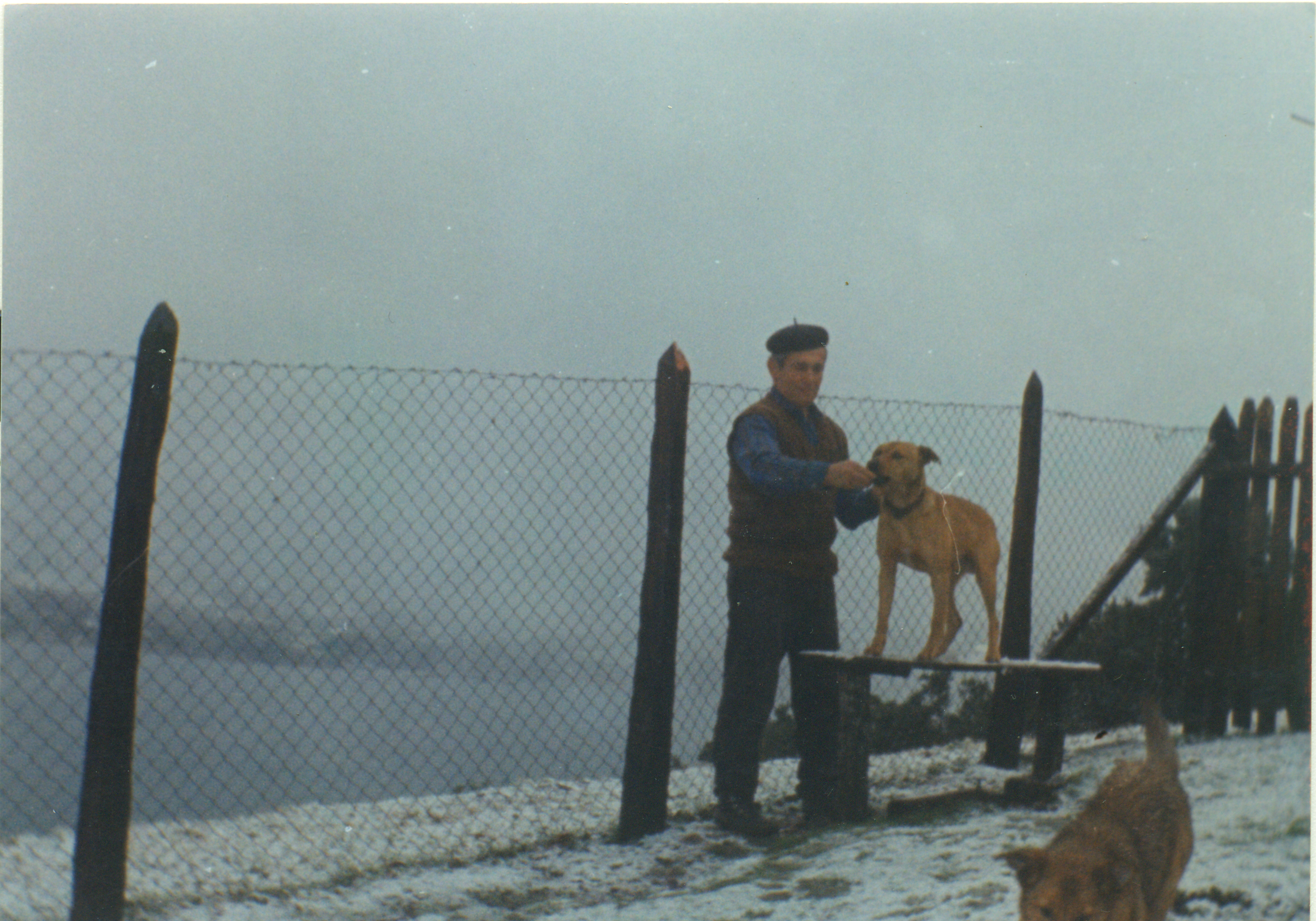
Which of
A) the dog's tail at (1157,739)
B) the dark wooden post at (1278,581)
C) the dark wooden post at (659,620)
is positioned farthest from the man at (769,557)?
the dark wooden post at (1278,581)

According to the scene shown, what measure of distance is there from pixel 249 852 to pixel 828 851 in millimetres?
2407

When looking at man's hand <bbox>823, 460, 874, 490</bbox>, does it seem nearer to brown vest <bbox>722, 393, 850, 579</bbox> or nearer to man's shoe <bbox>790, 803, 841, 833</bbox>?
brown vest <bbox>722, 393, 850, 579</bbox>

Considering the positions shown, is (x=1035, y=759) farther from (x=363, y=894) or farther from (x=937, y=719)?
(x=363, y=894)

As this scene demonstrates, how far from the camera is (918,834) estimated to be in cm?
459

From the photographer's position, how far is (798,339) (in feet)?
15.6

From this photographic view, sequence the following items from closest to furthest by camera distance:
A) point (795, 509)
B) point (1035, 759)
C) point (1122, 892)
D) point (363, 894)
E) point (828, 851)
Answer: point (1122, 892) < point (363, 894) < point (828, 851) < point (795, 509) < point (1035, 759)

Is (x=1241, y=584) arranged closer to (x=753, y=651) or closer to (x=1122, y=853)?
(x=753, y=651)

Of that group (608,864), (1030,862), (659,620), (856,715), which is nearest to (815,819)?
(856,715)

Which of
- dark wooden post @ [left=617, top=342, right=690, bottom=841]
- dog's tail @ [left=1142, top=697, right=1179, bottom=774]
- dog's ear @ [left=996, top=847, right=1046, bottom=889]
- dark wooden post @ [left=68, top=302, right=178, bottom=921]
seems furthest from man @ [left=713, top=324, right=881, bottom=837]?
dark wooden post @ [left=68, top=302, right=178, bottom=921]

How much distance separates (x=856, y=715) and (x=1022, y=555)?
1.46 metres

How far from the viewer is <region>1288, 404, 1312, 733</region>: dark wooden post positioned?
232 inches

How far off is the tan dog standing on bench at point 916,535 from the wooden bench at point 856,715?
0.44ft

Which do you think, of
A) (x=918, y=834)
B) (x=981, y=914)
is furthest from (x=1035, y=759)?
(x=981, y=914)

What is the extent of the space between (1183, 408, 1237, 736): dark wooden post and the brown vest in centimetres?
273
